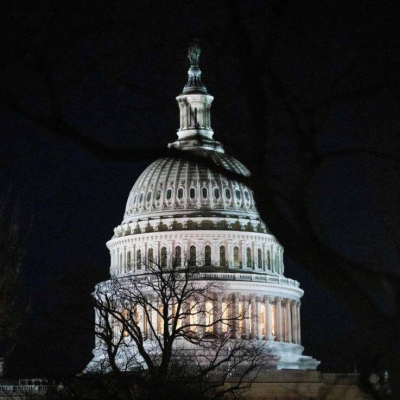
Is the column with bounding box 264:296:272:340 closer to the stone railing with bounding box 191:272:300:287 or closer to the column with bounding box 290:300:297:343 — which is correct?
the stone railing with bounding box 191:272:300:287

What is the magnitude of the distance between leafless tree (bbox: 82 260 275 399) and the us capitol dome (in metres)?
5.59

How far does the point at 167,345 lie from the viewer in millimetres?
62812

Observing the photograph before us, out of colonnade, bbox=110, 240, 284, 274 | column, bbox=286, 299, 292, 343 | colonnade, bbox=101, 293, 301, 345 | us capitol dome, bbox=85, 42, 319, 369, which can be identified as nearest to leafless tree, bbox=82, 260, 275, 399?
colonnade, bbox=101, 293, 301, 345

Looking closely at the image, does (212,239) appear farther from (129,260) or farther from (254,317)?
(254,317)

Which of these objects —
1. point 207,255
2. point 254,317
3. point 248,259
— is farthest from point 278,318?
point 207,255

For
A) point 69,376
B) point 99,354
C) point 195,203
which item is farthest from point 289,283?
point 69,376

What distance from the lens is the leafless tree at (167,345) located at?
46.7 meters

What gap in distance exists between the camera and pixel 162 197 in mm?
146750

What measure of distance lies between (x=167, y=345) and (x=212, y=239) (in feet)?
271

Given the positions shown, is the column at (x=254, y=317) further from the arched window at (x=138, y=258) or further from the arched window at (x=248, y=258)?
the arched window at (x=138, y=258)

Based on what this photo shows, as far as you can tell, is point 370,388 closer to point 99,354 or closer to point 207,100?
point 99,354

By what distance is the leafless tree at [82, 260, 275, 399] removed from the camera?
46.7 metres

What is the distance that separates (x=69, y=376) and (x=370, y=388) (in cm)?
2528

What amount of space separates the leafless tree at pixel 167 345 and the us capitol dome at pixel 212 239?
5.59 metres
